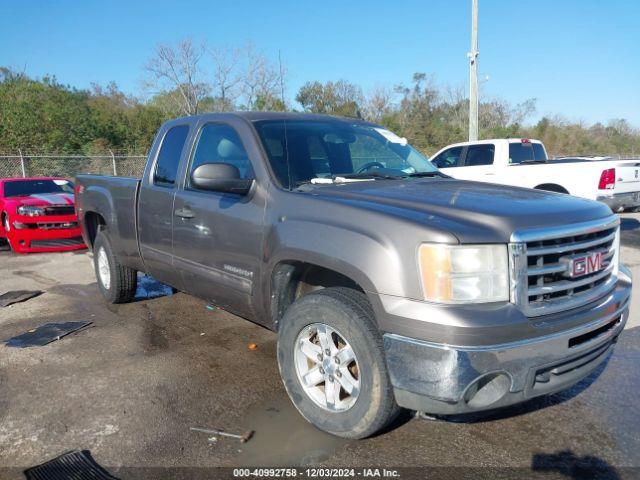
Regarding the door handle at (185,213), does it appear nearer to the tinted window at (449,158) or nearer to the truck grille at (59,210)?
Result: the truck grille at (59,210)

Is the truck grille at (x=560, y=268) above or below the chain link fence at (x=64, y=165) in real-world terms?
below

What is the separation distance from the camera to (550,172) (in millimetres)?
9656

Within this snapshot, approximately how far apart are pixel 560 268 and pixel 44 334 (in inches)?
177

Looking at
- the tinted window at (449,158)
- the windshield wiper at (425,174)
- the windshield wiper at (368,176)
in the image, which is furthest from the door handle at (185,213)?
the tinted window at (449,158)

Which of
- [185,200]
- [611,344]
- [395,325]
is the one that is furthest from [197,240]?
[611,344]

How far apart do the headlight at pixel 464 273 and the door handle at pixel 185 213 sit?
2.09 m

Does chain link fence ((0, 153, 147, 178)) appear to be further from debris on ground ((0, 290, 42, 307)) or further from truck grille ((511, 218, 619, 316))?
truck grille ((511, 218, 619, 316))

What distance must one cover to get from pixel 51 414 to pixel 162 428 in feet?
2.60

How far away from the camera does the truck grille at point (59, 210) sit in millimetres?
8594

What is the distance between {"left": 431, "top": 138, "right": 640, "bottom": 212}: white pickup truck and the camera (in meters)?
9.30

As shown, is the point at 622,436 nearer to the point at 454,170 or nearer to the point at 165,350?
the point at 165,350

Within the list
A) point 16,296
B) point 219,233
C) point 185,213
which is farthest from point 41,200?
point 219,233

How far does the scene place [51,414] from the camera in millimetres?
3291

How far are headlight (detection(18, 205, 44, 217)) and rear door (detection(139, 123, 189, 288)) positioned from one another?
485 cm
